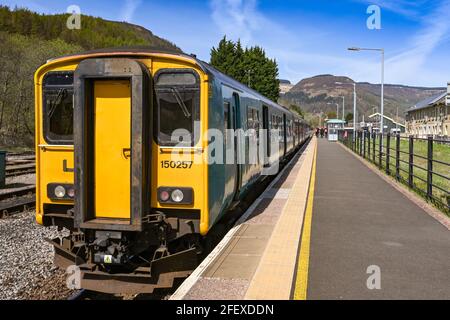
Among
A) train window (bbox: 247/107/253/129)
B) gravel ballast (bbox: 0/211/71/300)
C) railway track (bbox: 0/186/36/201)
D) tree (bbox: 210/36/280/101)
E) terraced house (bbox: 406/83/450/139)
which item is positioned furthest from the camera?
tree (bbox: 210/36/280/101)

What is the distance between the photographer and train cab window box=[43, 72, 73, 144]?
5.91 meters

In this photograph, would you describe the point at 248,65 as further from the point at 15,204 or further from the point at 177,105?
the point at 177,105

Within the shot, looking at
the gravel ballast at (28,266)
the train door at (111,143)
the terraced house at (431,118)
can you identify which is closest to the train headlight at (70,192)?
the train door at (111,143)

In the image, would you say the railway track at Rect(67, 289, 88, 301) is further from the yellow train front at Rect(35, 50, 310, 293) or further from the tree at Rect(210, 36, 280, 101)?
the tree at Rect(210, 36, 280, 101)

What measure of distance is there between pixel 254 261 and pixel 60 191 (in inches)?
104

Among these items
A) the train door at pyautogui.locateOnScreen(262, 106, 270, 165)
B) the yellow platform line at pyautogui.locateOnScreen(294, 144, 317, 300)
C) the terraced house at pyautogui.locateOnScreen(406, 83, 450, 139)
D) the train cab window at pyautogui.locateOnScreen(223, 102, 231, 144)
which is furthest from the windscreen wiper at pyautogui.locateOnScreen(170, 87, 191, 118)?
the terraced house at pyautogui.locateOnScreen(406, 83, 450, 139)

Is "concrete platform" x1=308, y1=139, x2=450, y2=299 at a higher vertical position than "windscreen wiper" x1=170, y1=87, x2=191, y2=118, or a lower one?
lower

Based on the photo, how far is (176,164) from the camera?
5.59 meters

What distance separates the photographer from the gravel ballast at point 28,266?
20.9ft

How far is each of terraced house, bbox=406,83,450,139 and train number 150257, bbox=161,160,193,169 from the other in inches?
2215

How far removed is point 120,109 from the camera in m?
5.50

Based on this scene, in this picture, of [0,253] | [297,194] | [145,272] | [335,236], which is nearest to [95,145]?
[145,272]

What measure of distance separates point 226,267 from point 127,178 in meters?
1.61

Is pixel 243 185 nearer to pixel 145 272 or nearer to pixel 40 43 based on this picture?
pixel 145 272
